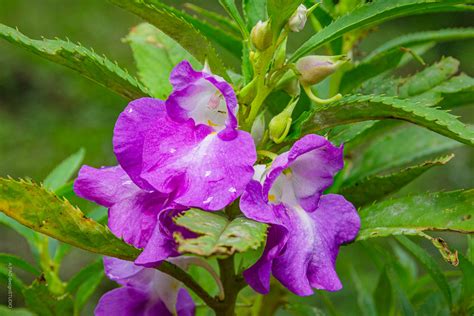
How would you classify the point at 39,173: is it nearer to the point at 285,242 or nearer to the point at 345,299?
the point at 345,299

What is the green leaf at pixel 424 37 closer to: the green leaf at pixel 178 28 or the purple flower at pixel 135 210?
the green leaf at pixel 178 28

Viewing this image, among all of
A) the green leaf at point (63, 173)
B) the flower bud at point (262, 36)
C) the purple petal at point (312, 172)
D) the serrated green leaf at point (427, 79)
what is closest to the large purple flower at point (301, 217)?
the purple petal at point (312, 172)

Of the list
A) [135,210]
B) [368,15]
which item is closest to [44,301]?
[135,210]

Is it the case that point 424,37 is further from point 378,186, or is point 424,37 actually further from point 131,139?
point 131,139

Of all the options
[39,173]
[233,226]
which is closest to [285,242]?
[233,226]

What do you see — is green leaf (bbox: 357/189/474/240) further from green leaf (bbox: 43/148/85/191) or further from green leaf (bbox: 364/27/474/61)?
green leaf (bbox: 43/148/85/191)

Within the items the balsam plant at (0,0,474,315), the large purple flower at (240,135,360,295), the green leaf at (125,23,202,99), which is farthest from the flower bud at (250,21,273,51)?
the green leaf at (125,23,202,99)
